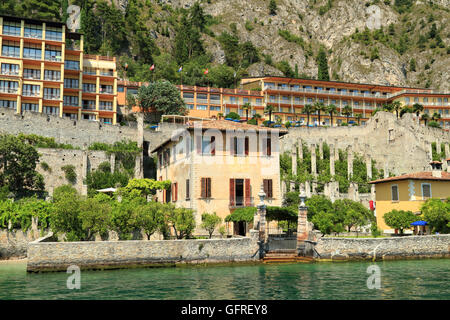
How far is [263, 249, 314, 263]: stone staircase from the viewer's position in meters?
28.8

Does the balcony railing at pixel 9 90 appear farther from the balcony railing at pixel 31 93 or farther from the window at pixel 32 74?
the window at pixel 32 74

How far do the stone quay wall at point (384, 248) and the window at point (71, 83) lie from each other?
4791 centimetres

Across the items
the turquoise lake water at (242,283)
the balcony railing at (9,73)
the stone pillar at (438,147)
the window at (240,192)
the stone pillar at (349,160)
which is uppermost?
the balcony railing at (9,73)

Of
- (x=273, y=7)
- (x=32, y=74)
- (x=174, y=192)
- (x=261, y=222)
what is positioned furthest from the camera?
(x=273, y=7)

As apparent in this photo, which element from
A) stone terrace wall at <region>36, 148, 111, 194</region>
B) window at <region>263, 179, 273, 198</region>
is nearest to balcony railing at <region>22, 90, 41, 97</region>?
stone terrace wall at <region>36, 148, 111, 194</region>

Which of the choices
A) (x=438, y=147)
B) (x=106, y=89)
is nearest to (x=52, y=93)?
(x=106, y=89)

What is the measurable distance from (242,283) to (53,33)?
53.0 metres

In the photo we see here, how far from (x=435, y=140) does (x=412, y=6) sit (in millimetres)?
100003

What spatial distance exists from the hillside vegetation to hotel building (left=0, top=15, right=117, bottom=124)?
19.0 m

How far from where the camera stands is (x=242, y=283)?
68.3 feet

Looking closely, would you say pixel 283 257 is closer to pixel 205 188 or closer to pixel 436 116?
pixel 205 188

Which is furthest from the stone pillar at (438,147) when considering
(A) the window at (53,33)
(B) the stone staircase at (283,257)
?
(A) the window at (53,33)

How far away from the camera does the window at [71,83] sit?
2563 inches

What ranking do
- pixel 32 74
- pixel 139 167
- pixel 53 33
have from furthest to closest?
1. pixel 53 33
2. pixel 32 74
3. pixel 139 167
